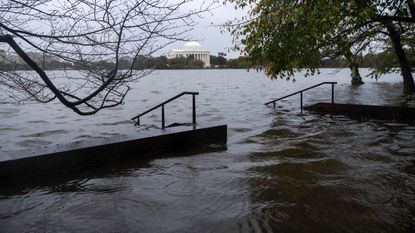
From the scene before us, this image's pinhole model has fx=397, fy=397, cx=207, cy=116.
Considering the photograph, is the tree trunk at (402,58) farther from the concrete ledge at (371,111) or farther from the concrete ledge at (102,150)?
the concrete ledge at (102,150)

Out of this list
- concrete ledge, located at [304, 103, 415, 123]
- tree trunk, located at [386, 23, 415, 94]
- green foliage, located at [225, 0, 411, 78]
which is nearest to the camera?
green foliage, located at [225, 0, 411, 78]

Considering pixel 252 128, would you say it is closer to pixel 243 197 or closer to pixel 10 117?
pixel 243 197

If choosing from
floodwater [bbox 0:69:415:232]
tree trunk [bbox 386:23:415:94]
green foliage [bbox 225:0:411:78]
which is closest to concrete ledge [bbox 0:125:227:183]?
floodwater [bbox 0:69:415:232]

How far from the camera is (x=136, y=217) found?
4.94 metres

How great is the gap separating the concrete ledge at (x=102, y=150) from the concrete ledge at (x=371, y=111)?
21.8 feet

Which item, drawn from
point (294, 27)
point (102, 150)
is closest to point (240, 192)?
point (102, 150)

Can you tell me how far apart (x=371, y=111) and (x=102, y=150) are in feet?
33.3

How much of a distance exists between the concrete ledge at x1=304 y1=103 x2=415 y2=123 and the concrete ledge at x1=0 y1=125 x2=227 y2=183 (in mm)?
6660

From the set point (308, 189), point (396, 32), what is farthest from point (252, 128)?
point (396, 32)

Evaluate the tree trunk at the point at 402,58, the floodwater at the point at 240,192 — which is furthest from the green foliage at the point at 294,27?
the tree trunk at the point at 402,58

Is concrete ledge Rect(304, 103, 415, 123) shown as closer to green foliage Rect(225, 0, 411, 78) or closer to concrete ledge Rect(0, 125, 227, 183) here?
green foliage Rect(225, 0, 411, 78)

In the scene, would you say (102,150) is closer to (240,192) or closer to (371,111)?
(240,192)

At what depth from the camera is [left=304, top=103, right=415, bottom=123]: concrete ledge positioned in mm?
12891

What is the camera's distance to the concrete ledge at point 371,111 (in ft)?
42.3
